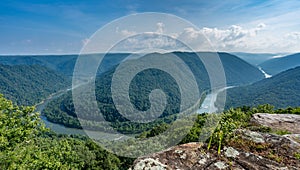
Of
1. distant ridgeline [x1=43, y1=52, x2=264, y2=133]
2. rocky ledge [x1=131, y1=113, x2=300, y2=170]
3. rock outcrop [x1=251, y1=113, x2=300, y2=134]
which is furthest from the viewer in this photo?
A: distant ridgeline [x1=43, y1=52, x2=264, y2=133]

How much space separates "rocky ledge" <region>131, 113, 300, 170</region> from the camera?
499 cm

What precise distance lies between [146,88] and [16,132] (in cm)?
13151

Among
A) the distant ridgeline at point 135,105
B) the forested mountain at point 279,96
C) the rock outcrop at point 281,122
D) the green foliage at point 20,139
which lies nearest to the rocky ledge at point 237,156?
the rock outcrop at point 281,122

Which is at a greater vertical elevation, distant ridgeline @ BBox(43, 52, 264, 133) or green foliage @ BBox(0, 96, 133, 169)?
green foliage @ BBox(0, 96, 133, 169)

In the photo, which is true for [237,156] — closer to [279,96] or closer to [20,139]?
[20,139]

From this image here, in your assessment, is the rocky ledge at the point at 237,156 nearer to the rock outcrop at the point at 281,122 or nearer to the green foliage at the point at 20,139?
the rock outcrop at the point at 281,122

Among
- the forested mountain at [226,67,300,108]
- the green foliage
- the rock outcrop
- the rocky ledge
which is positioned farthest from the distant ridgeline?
the rocky ledge

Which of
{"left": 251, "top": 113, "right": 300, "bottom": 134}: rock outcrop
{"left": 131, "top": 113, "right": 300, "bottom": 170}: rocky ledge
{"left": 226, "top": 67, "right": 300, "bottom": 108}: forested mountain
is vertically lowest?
{"left": 226, "top": 67, "right": 300, "bottom": 108}: forested mountain

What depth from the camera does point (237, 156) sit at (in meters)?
5.32

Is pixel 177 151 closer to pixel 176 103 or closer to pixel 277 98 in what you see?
pixel 176 103

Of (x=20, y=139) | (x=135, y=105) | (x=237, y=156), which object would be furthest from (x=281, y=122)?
(x=135, y=105)

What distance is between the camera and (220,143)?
18.1 feet

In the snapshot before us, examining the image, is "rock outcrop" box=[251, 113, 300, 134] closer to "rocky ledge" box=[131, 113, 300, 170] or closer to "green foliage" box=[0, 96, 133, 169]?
"rocky ledge" box=[131, 113, 300, 170]

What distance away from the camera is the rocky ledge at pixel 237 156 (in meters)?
4.99
